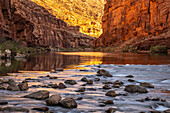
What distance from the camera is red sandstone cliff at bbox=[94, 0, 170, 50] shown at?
Answer: 6469 cm

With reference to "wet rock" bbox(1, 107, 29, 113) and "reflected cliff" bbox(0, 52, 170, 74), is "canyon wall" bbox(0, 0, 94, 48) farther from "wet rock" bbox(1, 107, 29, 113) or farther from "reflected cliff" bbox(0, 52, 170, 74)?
"wet rock" bbox(1, 107, 29, 113)

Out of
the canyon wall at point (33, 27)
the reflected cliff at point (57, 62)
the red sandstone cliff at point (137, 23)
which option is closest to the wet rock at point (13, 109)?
the reflected cliff at point (57, 62)

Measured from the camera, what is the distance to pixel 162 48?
155 feet

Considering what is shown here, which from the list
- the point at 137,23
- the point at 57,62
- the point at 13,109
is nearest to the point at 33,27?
the point at 137,23

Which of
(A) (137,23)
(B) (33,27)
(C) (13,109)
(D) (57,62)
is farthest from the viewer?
(B) (33,27)

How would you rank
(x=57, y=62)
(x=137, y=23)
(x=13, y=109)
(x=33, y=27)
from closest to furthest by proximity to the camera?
1. (x=13, y=109)
2. (x=57, y=62)
3. (x=137, y=23)
4. (x=33, y=27)

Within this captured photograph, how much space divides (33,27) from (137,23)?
52.4 metres

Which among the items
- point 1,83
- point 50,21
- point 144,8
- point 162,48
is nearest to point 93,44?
point 50,21

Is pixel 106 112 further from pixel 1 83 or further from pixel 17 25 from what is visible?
pixel 17 25

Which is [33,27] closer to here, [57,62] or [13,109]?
[57,62]

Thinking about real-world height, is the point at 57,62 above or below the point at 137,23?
below

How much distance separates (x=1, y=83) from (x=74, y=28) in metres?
186

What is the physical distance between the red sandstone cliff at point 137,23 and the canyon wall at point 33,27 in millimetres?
33614

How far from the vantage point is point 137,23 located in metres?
88.9
